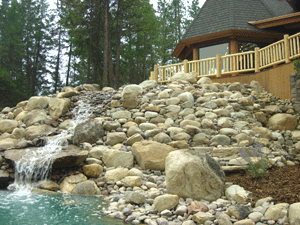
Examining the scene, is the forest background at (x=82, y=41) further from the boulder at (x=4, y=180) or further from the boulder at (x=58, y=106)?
the boulder at (x=4, y=180)

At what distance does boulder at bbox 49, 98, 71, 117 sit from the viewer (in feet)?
33.0

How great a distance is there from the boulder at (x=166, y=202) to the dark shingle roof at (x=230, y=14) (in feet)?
38.7

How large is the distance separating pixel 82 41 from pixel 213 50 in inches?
453

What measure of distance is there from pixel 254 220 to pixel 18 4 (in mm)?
32942

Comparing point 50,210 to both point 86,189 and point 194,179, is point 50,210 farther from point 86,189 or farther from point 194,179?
point 194,179

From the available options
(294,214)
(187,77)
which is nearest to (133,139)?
(294,214)

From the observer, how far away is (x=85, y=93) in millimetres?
11797

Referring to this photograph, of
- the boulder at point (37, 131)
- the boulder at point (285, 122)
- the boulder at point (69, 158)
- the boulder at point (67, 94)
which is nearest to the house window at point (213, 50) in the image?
the boulder at point (285, 122)

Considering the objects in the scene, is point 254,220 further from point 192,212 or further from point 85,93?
point 85,93

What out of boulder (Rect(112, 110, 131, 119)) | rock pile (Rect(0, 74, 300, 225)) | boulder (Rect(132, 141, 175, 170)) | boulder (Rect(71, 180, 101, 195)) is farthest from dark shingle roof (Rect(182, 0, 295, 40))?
boulder (Rect(71, 180, 101, 195))

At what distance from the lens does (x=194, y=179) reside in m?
4.80

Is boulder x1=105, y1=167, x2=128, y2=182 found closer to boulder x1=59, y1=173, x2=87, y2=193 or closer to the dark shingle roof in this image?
boulder x1=59, y1=173, x2=87, y2=193

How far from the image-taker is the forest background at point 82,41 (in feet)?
67.2

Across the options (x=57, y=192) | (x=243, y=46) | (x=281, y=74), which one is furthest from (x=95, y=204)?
(x=243, y=46)
